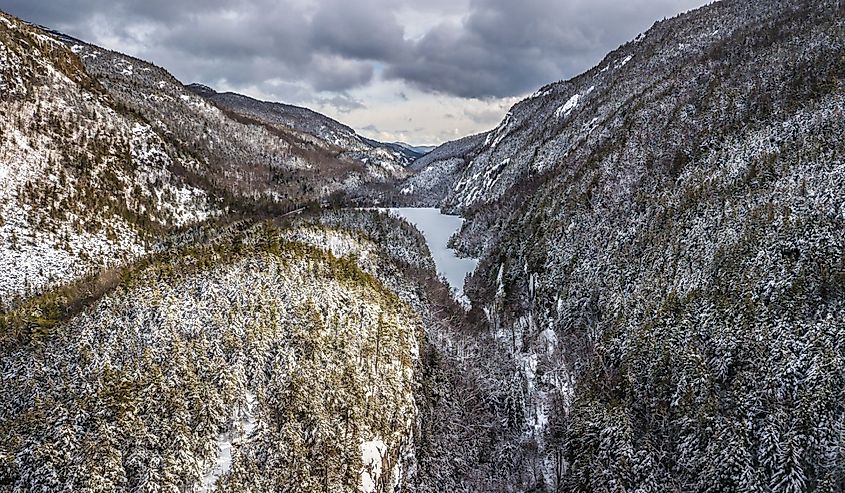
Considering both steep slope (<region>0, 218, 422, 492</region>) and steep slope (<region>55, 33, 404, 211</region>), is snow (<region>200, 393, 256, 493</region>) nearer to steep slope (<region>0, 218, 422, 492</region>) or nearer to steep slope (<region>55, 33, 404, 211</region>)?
steep slope (<region>0, 218, 422, 492</region>)

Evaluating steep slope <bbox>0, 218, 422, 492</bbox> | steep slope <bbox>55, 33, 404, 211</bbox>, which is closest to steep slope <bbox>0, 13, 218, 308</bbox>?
steep slope <bbox>55, 33, 404, 211</bbox>

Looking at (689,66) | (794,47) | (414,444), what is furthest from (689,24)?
(414,444)

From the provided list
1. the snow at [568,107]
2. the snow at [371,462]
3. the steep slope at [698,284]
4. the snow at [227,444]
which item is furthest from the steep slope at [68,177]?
the snow at [568,107]

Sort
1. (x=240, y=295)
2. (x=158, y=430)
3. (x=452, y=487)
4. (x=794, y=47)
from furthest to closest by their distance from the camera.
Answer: (x=794, y=47), (x=240, y=295), (x=452, y=487), (x=158, y=430)

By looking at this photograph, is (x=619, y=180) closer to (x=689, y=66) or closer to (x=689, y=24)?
(x=689, y=66)

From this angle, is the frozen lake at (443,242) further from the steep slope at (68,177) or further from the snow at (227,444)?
the snow at (227,444)

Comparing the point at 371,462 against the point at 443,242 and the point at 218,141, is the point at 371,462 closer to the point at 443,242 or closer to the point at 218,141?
the point at 443,242
